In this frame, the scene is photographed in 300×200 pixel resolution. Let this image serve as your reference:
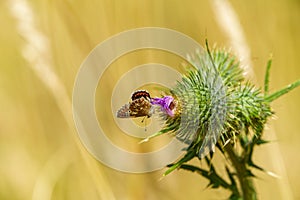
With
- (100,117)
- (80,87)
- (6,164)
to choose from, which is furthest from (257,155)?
(6,164)

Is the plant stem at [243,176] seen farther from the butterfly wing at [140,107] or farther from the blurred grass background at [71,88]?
the blurred grass background at [71,88]

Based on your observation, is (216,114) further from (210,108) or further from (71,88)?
(71,88)

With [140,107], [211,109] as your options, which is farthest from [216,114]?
[140,107]

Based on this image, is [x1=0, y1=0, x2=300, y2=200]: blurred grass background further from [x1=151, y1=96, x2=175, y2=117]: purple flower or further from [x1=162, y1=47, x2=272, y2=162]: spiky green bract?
[x1=151, y1=96, x2=175, y2=117]: purple flower

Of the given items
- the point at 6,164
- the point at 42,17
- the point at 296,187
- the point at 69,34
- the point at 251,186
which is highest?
the point at 42,17

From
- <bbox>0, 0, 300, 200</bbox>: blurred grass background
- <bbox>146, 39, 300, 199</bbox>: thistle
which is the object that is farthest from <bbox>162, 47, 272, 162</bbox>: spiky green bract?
<bbox>0, 0, 300, 200</bbox>: blurred grass background

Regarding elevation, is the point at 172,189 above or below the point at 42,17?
below

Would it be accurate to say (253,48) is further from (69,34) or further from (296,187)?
(69,34)
